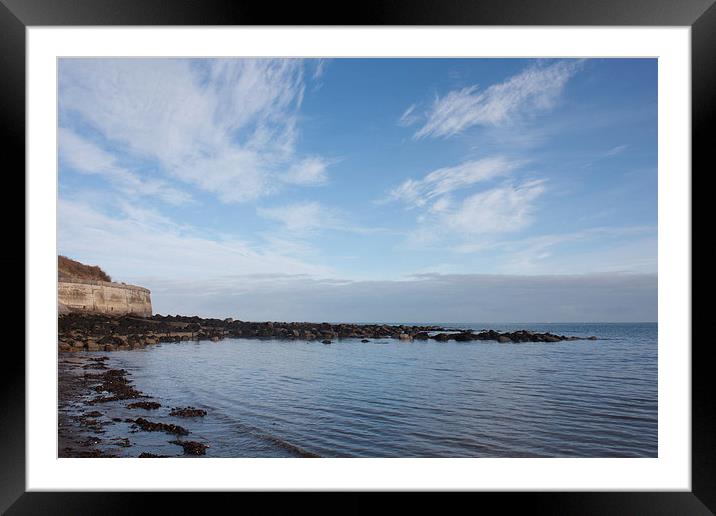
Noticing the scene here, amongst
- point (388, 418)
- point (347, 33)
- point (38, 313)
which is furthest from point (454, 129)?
point (38, 313)

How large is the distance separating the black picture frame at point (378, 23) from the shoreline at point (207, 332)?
28.2 feet

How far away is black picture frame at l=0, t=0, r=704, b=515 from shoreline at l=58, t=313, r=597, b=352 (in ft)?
28.2

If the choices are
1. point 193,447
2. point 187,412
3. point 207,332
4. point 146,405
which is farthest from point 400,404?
point 207,332

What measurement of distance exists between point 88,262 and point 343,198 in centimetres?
907

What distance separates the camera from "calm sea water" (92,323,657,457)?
134 inches

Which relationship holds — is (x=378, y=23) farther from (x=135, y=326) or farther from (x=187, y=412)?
(x=135, y=326)

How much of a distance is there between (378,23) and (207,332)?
47.9 feet

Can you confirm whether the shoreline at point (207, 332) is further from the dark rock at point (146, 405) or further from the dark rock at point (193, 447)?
the dark rock at point (193, 447)

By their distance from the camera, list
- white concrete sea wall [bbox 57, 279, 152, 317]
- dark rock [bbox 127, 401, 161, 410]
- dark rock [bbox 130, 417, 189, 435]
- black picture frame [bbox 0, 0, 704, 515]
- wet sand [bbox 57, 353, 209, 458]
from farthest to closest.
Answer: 1. white concrete sea wall [bbox 57, 279, 152, 317]
2. dark rock [bbox 127, 401, 161, 410]
3. dark rock [bbox 130, 417, 189, 435]
4. wet sand [bbox 57, 353, 209, 458]
5. black picture frame [bbox 0, 0, 704, 515]

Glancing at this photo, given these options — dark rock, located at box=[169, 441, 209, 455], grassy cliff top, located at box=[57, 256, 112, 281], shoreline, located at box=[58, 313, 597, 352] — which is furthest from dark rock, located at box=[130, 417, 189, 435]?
grassy cliff top, located at box=[57, 256, 112, 281]

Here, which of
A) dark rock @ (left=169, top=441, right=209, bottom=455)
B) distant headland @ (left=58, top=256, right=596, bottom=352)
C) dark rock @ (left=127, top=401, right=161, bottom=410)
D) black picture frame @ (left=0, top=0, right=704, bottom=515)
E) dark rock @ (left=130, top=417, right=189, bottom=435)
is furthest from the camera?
distant headland @ (left=58, top=256, right=596, bottom=352)

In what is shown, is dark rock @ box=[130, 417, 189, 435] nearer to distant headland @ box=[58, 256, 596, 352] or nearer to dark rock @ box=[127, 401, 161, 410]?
dark rock @ box=[127, 401, 161, 410]

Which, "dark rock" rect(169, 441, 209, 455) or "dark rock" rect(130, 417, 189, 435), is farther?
"dark rock" rect(130, 417, 189, 435)

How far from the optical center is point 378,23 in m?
1.76
